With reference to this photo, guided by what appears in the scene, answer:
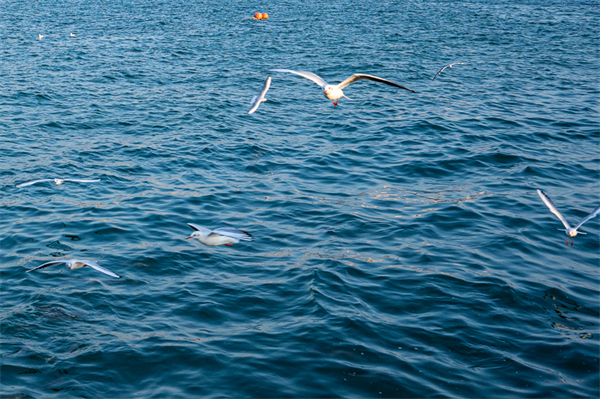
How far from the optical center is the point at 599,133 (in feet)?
67.8

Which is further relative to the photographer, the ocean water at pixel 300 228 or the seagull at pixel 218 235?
the seagull at pixel 218 235

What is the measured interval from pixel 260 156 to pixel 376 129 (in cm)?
478

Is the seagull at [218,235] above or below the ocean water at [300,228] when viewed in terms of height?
above

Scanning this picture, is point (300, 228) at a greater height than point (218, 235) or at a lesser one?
lesser

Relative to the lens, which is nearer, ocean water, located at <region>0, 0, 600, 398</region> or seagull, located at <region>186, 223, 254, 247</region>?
ocean water, located at <region>0, 0, 600, 398</region>

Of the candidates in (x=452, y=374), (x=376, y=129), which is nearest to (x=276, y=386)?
(x=452, y=374)

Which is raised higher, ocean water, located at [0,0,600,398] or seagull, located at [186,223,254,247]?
seagull, located at [186,223,254,247]

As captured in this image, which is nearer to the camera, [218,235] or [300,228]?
[218,235]

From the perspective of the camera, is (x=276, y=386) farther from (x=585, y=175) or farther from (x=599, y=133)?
(x=599, y=133)

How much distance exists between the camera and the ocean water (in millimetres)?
9406

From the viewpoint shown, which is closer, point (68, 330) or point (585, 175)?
point (68, 330)

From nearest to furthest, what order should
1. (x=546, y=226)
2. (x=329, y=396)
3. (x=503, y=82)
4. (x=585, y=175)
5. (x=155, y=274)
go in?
(x=329, y=396) < (x=155, y=274) < (x=546, y=226) < (x=585, y=175) < (x=503, y=82)

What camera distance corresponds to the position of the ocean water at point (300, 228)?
9406mm

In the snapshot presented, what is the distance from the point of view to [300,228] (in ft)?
45.8
